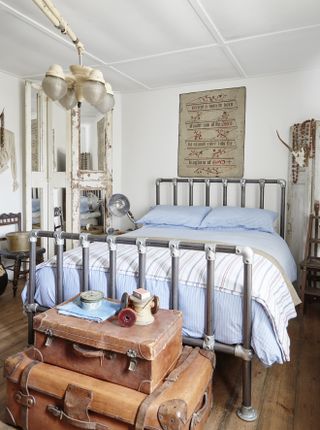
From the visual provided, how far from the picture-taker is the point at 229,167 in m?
3.74

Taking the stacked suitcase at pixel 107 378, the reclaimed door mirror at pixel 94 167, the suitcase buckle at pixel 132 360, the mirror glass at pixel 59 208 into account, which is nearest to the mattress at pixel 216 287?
the stacked suitcase at pixel 107 378

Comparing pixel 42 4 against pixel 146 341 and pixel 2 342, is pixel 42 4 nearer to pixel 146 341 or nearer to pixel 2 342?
pixel 146 341

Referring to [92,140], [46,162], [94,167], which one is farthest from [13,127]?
[94,167]

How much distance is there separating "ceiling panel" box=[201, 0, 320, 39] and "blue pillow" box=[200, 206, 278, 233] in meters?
1.55

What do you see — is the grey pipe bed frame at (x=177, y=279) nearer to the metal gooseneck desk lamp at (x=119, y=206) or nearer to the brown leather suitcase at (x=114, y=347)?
the brown leather suitcase at (x=114, y=347)

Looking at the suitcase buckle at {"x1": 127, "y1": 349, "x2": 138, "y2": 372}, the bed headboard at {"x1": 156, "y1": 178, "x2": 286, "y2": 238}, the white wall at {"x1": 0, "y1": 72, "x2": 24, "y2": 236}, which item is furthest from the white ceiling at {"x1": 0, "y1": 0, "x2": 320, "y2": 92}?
the suitcase buckle at {"x1": 127, "y1": 349, "x2": 138, "y2": 372}

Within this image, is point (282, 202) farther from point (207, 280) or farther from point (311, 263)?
point (207, 280)

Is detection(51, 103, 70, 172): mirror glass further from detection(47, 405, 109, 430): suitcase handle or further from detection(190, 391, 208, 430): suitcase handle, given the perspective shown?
detection(190, 391, 208, 430): suitcase handle

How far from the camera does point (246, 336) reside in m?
1.67

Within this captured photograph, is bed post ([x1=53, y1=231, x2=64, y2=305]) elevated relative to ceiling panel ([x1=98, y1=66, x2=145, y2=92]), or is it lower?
lower

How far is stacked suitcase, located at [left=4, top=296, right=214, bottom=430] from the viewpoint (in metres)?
1.37

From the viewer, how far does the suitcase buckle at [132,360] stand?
1.43 meters

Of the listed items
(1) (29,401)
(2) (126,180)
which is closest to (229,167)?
(2) (126,180)

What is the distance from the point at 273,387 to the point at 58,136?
11.3 feet
